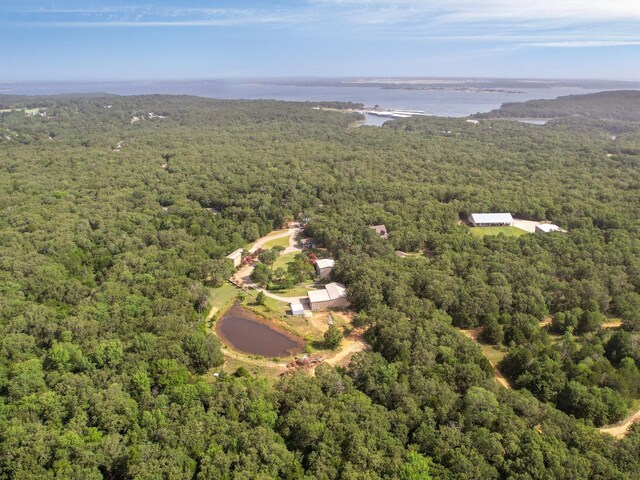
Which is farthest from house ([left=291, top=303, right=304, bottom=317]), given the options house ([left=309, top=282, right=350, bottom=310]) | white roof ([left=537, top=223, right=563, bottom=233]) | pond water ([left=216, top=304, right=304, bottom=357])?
white roof ([left=537, top=223, right=563, bottom=233])

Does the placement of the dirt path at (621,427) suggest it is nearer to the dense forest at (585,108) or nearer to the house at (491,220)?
the house at (491,220)

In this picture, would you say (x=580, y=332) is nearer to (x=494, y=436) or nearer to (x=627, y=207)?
(x=494, y=436)

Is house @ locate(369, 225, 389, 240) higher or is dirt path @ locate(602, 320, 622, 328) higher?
house @ locate(369, 225, 389, 240)

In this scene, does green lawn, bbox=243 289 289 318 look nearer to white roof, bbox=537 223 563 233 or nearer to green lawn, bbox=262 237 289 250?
green lawn, bbox=262 237 289 250

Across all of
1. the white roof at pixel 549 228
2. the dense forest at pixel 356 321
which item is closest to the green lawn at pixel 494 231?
the white roof at pixel 549 228

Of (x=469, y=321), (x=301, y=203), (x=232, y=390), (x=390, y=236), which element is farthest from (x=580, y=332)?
(x=301, y=203)

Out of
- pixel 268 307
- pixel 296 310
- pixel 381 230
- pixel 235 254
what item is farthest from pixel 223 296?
pixel 381 230

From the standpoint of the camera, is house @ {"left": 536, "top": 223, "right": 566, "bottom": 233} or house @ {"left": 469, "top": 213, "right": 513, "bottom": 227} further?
Result: house @ {"left": 469, "top": 213, "right": 513, "bottom": 227}
